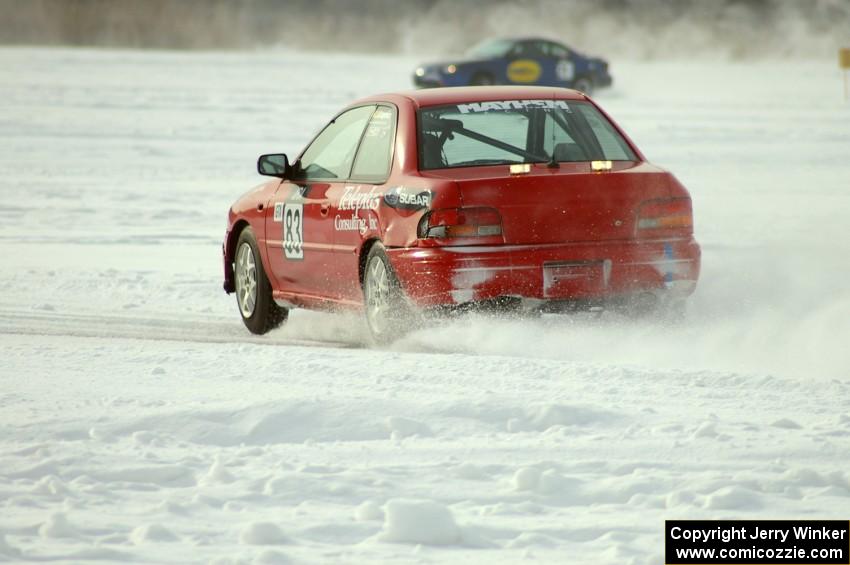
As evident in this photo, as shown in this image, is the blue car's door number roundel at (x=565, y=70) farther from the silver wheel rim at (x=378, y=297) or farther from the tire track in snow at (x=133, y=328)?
the silver wheel rim at (x=378, y=297)

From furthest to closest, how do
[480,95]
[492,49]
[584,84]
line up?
[492,49]
[584,84]
[480,95]

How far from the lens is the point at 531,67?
1523 inches

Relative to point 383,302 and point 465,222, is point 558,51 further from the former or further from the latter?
point 465,222

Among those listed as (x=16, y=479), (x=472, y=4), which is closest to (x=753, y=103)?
(x=16, y=479)

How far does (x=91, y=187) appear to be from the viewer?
59.9ft

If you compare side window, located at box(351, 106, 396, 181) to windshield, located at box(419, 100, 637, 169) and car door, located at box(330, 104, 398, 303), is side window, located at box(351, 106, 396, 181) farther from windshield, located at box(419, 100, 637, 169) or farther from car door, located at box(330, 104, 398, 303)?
windshield, located at box(419, 100, 637, 169)

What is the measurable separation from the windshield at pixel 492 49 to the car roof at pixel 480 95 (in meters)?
30.4

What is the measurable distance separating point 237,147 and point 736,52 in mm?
44493

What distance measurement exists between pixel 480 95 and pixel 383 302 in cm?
122

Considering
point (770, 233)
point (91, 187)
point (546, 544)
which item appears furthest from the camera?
point (91, 187)

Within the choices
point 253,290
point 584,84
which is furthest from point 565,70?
point 253,290

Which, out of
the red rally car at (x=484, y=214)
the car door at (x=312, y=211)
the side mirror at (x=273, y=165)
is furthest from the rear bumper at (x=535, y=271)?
the side mirror at (x=273, y=165)

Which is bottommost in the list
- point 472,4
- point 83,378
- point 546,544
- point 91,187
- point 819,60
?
point 546,544

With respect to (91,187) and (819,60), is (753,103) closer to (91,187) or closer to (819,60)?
(91,187)
